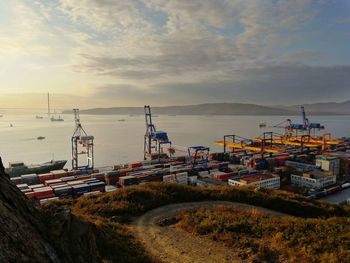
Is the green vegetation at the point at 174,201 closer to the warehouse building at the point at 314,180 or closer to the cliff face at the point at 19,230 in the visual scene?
the cliff face at the point at 19,230

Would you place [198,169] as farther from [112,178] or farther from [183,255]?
[183,255]

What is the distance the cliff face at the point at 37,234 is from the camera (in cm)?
334

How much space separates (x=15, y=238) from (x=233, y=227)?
5.98m

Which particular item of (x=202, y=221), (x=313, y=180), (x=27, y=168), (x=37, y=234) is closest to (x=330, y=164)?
(x=313, y=180)

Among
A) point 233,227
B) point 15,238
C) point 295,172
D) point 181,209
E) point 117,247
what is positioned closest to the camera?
point 15,238

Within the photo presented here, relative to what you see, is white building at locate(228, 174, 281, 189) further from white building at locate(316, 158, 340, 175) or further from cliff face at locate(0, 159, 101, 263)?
cliff face at locate(0, 159, 101, 263)

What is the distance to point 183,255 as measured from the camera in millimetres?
6570

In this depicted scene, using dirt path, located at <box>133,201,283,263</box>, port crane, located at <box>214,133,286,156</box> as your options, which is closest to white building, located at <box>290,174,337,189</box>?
port crane, located at <box>214,133,286,156</box>

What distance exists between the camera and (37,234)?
3961 mm

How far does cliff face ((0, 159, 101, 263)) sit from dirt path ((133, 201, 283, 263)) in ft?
7.55

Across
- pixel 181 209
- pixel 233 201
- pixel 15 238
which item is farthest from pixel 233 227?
pixel 15 238

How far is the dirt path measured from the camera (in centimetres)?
642

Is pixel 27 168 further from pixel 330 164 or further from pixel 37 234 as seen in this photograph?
pixel 330 164

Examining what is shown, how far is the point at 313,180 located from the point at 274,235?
103ft
